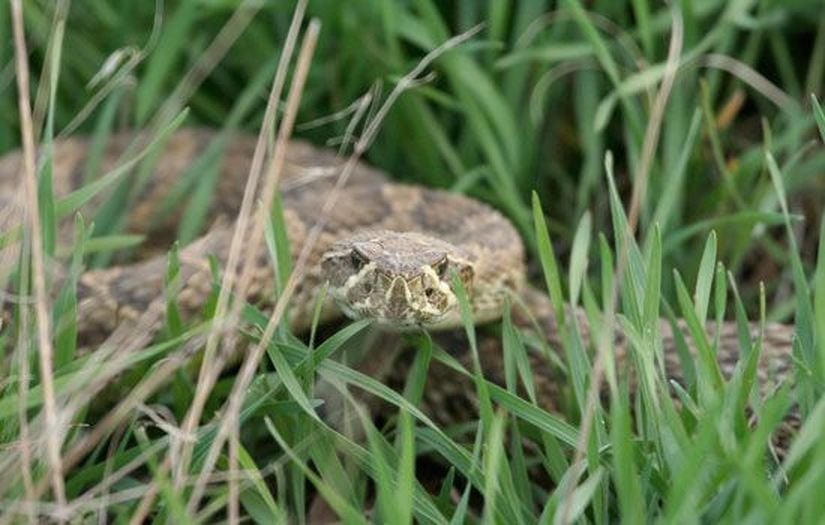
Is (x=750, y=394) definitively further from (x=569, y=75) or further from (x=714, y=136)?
(x=569, y=75)

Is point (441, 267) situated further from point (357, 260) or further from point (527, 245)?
point (527, 245)

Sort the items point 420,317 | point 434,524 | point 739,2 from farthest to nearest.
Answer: point 739,2
point 420,317
point 434,524

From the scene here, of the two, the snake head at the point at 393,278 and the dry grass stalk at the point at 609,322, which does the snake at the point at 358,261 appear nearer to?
the snake head at the point at 393,278

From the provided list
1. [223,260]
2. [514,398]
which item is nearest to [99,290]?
[223,260]

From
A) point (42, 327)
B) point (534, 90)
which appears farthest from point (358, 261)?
point (534, 90)

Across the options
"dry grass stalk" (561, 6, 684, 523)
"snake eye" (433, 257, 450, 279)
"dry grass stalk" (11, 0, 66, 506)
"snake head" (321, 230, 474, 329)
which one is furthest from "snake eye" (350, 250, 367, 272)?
"dry grass stalk" (11, 0, 66, 506)

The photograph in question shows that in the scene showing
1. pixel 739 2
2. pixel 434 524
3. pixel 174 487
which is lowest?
pixel 434 524
